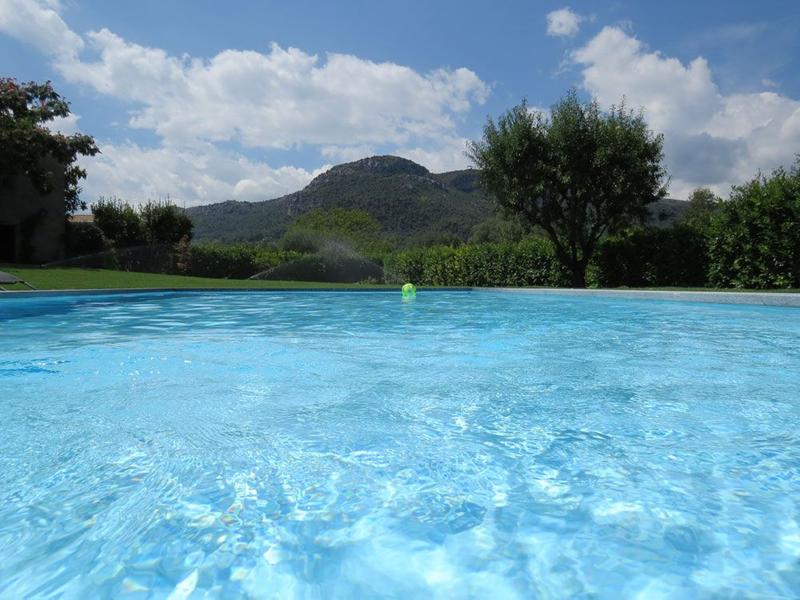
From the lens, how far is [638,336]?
842 cm

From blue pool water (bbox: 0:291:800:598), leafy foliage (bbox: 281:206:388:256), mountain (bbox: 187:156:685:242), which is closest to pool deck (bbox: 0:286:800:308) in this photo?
blue pool water (bbox: 0:291:800:598)

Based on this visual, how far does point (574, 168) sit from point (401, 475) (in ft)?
62.2

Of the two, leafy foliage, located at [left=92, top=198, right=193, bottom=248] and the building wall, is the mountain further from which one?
the building wall

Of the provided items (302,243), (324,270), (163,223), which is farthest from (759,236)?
(163,223)

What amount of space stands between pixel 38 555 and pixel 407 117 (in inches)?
996

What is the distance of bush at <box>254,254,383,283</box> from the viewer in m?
30.3

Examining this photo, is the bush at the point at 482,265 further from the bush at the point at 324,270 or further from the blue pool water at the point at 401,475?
the blue pool water at the point at 401,475

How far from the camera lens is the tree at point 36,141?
2216 cm

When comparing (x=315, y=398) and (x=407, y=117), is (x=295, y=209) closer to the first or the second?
(x=407, y=117)

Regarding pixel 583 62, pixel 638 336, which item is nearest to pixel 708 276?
pixel 583 62

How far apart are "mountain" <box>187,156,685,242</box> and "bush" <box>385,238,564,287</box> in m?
38.6

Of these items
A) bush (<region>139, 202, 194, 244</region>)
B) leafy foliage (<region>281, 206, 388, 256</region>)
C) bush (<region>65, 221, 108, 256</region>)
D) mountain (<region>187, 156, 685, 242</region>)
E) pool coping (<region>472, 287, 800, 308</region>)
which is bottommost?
pool coping (<region>472, 287, 800, 308</region>)

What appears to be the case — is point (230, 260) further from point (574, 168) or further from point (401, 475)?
point (401, 475)

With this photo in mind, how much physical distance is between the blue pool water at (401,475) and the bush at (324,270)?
929 inches
